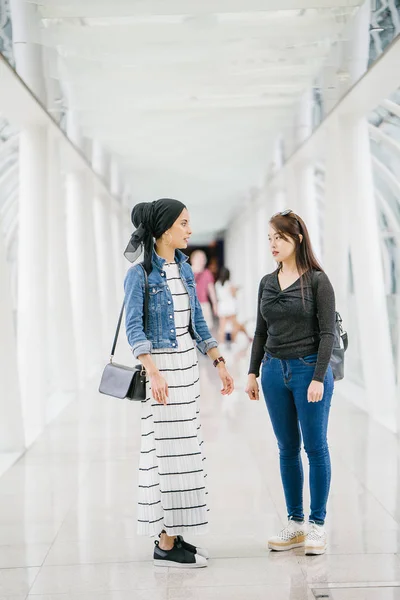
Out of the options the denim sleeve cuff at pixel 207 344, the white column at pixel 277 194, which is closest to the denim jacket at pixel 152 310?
the denim sleeve cuff at pixel 207 344

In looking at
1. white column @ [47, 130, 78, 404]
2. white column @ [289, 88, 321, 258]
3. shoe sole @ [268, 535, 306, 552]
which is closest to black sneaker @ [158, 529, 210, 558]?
shoe sole @ [268, 535, 306, 552]

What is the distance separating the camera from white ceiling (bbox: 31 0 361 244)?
20.7ft

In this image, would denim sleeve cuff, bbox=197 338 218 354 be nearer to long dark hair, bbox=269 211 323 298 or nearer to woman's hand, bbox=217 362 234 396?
woman's hand, bbox=217 362 234 396

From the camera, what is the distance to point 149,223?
4430 millimetres

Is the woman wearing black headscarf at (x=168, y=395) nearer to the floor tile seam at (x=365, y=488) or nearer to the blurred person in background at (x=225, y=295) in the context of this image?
the floor tile seam at (x=365, y=488)

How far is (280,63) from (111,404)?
15.2ft

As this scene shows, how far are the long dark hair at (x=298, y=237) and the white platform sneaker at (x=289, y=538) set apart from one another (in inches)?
55.4

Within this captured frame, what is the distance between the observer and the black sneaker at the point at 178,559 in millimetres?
4426

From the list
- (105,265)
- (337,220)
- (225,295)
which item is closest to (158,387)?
(337,220)

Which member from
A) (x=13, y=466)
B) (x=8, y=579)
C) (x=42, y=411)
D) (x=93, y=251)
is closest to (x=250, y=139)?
(x=93, y=251)

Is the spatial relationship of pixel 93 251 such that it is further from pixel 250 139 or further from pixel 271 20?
pixel 271 20

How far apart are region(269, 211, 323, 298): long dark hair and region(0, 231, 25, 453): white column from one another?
338 cm

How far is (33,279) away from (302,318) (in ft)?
16.8

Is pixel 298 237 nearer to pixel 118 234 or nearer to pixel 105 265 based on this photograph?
pixel 105 265
